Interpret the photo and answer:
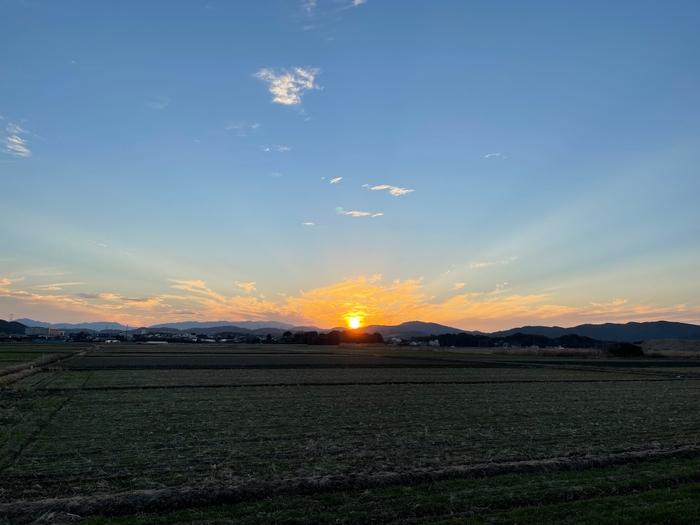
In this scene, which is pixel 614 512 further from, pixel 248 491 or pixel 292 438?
pixel 292 438

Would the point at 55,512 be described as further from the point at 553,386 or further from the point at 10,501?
the point at 553,386

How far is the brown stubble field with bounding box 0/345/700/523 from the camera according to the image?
36.9ft

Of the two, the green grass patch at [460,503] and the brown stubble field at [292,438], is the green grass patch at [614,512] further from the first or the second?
the brown stubble field at [292,438]

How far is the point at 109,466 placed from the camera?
12.5 meters

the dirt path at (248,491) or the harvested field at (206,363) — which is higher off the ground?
the harvested field at (206,363)

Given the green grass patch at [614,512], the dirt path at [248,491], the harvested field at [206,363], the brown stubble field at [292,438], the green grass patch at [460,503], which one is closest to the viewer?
the green grass patch at [614,512]

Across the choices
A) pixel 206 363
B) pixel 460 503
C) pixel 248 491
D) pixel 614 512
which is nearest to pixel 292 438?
pixel 248 491

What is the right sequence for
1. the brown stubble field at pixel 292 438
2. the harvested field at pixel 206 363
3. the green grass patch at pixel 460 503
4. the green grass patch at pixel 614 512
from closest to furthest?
the green grass patch at pixel 614 512 → the green grass patch at pixel 460 503 → the brown stubble field at pixel 292 438 → the harvested field at pixel 206 363

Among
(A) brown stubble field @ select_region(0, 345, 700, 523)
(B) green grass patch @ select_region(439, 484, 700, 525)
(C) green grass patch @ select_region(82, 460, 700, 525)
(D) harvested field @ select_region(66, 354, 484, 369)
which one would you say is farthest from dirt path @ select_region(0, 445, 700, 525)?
(D) harvested field @ select_region(66, 354, 484, 369)

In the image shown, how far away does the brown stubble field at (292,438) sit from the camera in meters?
11.2

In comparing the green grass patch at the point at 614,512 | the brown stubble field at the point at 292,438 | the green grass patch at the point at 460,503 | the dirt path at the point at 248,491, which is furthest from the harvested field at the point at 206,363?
the green grass patch at the point at 614,512

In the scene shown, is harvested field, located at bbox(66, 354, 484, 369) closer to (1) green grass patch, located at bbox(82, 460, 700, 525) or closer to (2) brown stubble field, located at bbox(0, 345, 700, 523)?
(2) brown stubble field, located at bbox(0, 345, 700, 523)

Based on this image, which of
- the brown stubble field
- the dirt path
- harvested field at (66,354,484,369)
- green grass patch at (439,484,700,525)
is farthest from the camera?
harvested field at (66,354,484,369)

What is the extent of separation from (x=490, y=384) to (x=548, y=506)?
1159 inches
